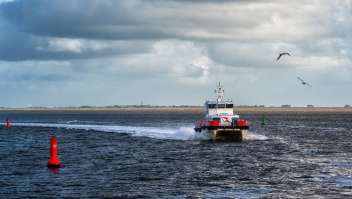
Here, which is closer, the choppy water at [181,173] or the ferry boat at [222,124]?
the choppy water at [181,173]

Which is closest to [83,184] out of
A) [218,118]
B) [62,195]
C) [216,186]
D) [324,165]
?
[62,195]

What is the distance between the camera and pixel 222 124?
180ft

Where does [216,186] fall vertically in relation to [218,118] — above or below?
below

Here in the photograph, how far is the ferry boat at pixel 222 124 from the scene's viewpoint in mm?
52750

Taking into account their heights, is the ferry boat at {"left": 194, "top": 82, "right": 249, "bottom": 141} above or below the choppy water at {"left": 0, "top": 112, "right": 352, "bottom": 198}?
above

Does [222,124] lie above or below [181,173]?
above

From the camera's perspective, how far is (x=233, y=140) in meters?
55.6

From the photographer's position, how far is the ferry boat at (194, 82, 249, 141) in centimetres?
5275

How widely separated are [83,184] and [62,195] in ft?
9.42

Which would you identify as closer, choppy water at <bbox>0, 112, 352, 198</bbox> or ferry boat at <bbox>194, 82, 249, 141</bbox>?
choppy water at <bbox>0, 112, 352, 198</bbox>

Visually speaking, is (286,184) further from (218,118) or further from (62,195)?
(218,118)

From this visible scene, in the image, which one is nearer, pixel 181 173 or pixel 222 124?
pixel 181 173

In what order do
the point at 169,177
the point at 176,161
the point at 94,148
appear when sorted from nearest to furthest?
the point at 169,177, the point at 176,161, the point at 94,148

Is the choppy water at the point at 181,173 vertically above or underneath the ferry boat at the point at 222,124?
underneath
